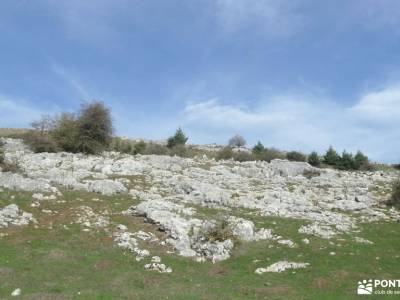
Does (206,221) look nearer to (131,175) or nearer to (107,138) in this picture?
(131,175)

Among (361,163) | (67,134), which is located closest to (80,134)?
(67,134)

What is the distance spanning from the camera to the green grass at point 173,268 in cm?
2662

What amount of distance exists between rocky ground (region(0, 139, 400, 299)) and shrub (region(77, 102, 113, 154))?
7.25 metres

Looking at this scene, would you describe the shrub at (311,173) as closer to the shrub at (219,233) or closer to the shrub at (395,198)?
the shrub at (395,198)

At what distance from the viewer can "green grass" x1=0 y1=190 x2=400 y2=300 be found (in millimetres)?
26625

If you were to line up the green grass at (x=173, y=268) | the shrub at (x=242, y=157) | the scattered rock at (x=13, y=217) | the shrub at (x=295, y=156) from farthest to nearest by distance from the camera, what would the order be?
the shrub at (x=295, y=156) → the shrub at (x=242, y=157) → the scattered rock at (x=13, y=217) → the green grass at (x=173, y=268)

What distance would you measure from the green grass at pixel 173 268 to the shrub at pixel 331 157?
177 ft

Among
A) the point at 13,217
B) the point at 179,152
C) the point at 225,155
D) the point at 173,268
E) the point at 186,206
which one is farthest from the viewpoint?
the point at 225,155

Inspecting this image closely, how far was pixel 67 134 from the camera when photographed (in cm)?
7212

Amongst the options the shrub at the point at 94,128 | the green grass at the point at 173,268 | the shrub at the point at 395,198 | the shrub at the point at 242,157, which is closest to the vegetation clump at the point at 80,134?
the shrub at the point at 94,128

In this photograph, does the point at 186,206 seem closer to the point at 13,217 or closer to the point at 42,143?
the point at 13,217

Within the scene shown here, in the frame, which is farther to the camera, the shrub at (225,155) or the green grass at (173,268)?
the shrub at (225,155)

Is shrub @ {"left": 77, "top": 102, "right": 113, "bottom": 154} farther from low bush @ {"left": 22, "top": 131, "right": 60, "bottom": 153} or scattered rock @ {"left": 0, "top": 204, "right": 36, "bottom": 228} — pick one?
scattered rock @ {"left": 0, "top": 204, "right": 36, "bottom": 228}

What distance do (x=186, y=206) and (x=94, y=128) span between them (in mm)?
33783
